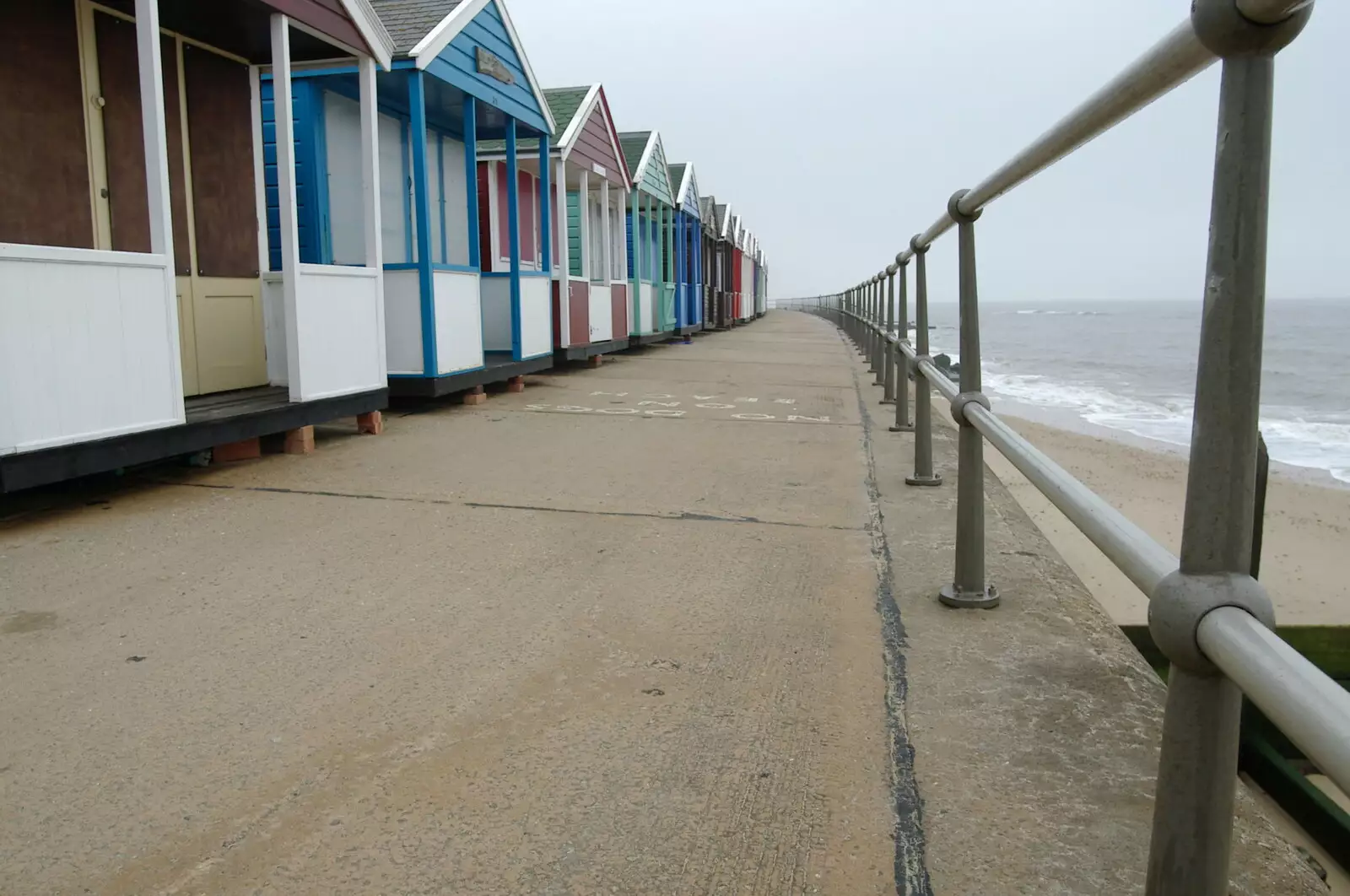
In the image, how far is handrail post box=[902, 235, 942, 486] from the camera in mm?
4656

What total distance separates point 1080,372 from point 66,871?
108 ft

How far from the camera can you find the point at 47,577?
11.1 feet

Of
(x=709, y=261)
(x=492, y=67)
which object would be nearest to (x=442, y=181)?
(x=492, y=67)

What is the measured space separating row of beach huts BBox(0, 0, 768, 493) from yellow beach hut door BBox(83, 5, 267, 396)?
0.01 metres

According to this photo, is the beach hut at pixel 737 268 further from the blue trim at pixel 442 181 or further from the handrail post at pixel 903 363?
the handrail post at pixel 903 363

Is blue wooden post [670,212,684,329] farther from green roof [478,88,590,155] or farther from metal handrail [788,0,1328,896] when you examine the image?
metal handrail [788,0,1328,896]

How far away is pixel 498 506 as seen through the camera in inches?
176

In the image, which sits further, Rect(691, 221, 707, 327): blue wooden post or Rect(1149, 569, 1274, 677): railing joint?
Rect(691, 221, 707, 327): blue wooden post

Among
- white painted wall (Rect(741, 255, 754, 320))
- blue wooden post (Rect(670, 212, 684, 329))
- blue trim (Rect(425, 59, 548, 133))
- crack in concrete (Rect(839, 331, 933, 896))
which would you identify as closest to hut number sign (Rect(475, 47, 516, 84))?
blue trim (Rect(425, 59, 548, 133))

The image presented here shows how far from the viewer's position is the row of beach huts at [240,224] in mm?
4172

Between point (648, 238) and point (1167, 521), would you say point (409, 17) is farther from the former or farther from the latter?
point (648, 238)

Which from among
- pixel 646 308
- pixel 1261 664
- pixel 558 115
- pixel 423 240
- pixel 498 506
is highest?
pixel 558 115

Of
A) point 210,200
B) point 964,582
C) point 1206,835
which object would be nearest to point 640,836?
point 1206,835

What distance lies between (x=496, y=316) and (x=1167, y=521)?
6.94 m
